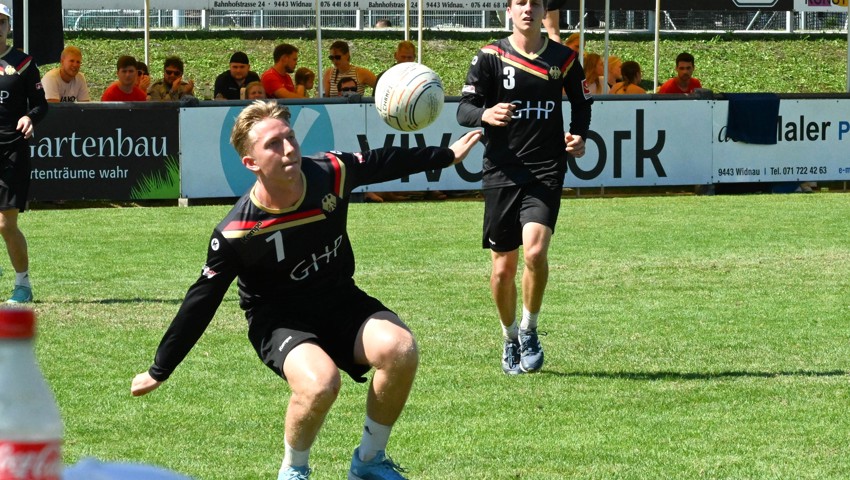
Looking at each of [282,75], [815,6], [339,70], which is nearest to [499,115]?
[282,75]

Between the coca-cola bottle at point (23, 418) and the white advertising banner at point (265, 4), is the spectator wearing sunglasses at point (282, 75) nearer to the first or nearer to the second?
the white advertising banner at point (265, 4)

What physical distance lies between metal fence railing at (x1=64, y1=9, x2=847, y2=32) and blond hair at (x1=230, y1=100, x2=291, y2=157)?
25089 mm

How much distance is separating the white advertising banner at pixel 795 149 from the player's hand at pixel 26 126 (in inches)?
423

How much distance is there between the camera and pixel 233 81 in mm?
17688

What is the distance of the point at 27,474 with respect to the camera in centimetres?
169

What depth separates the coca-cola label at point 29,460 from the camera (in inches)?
66.6

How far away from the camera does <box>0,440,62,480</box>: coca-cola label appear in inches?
66.6

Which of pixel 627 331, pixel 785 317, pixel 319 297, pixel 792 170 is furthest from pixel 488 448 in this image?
pixel 792 170

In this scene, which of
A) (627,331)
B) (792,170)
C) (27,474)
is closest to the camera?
(27,474)

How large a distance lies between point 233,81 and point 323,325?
12.8m

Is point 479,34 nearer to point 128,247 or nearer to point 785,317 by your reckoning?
point 128,247

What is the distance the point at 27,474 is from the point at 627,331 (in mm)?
7645

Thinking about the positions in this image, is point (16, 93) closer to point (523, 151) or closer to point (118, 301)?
point (118, 301)

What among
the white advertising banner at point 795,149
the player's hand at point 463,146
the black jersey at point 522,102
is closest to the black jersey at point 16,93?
the black jersey at point 522,102
